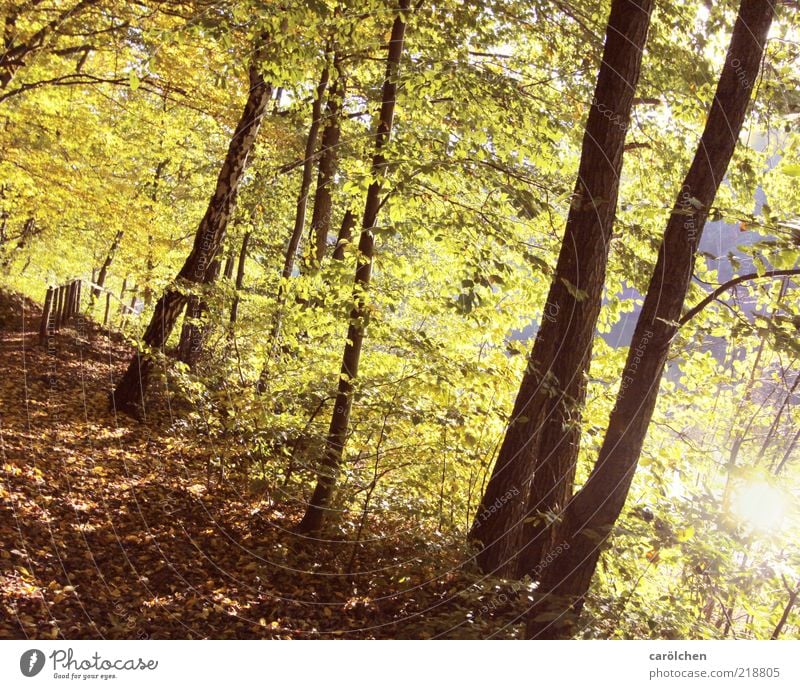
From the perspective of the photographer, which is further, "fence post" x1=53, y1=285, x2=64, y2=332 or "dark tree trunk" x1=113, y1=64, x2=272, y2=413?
"fence post" x1=53, y1=285, x2=64, y2=332

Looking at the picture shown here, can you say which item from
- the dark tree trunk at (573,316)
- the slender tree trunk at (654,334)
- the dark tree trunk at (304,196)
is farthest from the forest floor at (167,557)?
the dark tree trunk at (304,196)

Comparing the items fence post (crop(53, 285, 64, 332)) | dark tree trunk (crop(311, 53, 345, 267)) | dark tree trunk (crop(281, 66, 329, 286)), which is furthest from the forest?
fence post (crop(53, 285, 64, 332))

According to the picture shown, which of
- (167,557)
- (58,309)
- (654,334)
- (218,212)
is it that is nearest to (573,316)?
(654,334)

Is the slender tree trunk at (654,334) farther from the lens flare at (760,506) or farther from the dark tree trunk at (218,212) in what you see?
the dark tree trunk at (218,212)

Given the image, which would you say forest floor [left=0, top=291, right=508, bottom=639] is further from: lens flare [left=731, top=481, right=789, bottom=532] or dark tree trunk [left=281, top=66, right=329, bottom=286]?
dark tree trunk [left=281, top=66, right=329, bottom=286]

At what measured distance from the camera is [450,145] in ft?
17.9

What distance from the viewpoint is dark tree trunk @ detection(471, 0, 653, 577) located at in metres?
4.59

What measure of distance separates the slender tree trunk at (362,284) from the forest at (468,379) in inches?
1.5

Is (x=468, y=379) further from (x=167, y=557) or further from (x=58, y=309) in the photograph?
(x=58, y=309)

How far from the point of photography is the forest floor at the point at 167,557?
4.25 meters

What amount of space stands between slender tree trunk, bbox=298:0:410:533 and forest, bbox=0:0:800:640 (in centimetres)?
4

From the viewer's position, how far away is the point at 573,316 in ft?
15.4

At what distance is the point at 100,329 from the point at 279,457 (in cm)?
1046

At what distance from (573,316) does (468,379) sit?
3.22 ft
